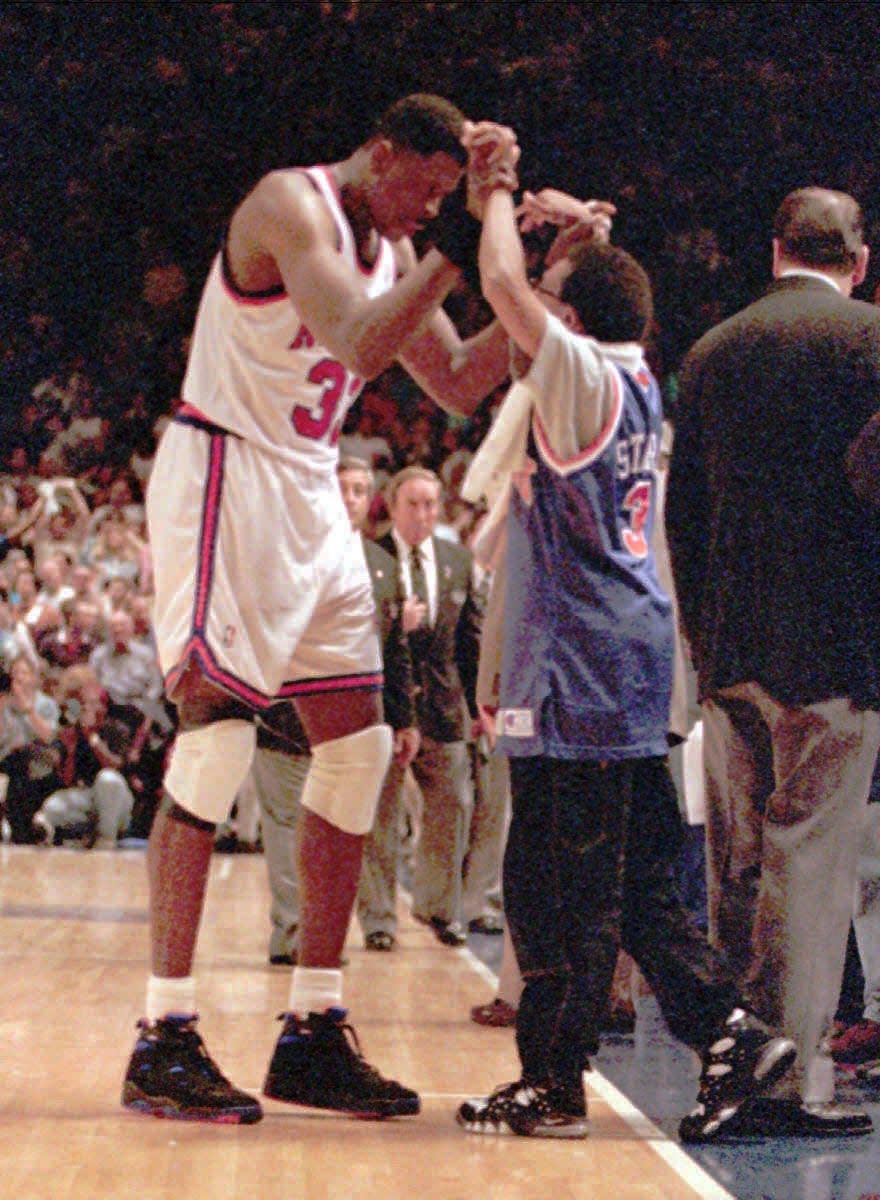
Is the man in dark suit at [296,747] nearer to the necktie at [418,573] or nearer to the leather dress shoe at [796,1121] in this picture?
the necktie at [418,573]

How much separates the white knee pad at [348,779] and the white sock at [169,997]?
46 centimetres

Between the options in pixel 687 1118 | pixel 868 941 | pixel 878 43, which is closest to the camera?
pixel 687 1118

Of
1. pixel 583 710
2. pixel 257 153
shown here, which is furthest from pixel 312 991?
pixel 257 153

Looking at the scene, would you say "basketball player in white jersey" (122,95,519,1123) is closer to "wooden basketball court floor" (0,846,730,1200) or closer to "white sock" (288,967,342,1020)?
"white sock" (288,967,342,1020)

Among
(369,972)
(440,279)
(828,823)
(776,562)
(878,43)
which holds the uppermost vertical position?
(878,43)

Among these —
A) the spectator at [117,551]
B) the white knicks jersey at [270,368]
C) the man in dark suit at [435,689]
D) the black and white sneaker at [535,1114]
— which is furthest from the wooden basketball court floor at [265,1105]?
the spectator at [117,551]

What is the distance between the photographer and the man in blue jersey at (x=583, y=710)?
3.99 m

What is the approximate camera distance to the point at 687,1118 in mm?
4090

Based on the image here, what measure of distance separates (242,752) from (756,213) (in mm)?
10209

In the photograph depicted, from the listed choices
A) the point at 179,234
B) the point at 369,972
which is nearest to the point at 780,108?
the point at 179,234

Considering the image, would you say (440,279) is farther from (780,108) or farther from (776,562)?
(780,108)

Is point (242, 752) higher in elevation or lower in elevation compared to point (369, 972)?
higher

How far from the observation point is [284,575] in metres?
4.15

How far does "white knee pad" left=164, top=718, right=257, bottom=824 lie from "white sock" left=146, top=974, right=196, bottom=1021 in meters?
0.33
